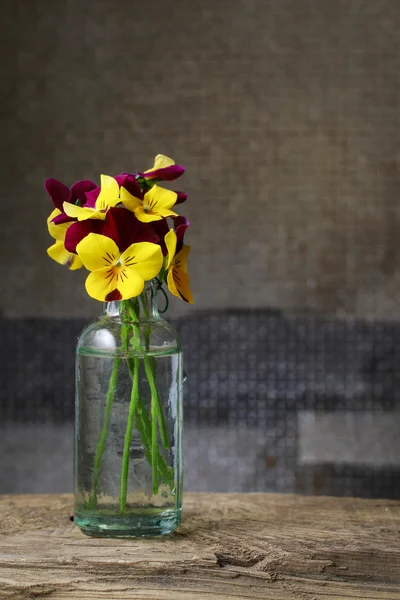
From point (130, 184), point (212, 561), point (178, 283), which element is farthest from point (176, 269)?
point (212, 561)

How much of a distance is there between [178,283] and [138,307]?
6 cm

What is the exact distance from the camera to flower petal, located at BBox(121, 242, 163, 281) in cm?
95

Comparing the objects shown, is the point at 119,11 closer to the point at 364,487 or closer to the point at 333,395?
the point at 333,395

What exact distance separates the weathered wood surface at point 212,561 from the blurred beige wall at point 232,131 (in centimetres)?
73

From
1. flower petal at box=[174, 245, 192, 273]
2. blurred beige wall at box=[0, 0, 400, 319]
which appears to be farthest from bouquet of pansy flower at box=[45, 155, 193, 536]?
blurred beige wall at box=[0, 0, 400, 319]

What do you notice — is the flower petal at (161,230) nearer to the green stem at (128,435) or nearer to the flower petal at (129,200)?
the flower petal at (129,200)

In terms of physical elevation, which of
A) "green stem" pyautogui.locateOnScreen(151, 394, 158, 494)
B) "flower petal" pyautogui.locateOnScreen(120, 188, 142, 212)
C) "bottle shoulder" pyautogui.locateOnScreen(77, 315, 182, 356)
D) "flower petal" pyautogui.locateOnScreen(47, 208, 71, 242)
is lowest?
"green stem" pyautogui.locateOnScreen(151, 394, 158, 494)

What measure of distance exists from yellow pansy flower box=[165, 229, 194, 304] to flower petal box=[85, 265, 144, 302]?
5 centimetres

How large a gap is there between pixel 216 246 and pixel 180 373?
71 centimetres

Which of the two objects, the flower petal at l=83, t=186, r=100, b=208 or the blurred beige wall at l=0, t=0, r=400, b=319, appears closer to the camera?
the flower petal at l=83, t=186, r=100, b=208

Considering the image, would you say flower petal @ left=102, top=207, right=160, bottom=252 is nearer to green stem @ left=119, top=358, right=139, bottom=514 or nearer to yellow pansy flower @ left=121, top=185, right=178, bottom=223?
yellow pansy flower @ left=121, top=185, right=178, bottom=223

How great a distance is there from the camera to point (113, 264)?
0.96 m

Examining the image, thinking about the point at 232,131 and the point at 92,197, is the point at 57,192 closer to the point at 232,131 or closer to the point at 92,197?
the point at 92,197

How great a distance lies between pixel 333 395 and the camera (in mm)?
1716
